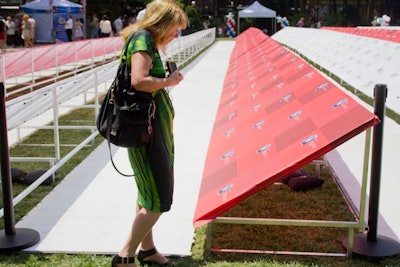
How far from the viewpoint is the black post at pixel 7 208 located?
384 cm

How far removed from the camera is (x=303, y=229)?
173 inches

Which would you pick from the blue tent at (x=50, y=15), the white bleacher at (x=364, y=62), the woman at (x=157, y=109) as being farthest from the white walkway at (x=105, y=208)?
the blue tent at (x=50, y=15)

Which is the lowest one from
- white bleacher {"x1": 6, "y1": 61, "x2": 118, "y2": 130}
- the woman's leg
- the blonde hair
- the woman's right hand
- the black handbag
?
the woman's leg

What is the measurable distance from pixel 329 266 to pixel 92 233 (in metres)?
1.74

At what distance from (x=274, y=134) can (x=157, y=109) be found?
1.16m

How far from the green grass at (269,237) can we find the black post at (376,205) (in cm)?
8

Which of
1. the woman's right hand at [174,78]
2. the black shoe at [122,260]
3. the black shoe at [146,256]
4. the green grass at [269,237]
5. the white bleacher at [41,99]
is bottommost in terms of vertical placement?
the green grass at [269,237]

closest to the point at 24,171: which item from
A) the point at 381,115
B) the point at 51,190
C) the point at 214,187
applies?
the point at 51,190

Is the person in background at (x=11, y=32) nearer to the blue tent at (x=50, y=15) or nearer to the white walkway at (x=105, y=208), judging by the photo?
the blue tent at (x=50, y=15)

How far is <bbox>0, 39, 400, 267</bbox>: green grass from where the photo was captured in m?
3.73

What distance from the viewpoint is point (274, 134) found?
13.5 ft

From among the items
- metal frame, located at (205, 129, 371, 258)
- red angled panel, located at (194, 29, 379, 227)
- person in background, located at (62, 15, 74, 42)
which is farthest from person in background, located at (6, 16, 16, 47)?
metal frame, located at (205, 129, 371, 258)

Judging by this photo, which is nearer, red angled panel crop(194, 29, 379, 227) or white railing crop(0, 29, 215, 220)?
red angled panel crop(194, 29, 379, 227)

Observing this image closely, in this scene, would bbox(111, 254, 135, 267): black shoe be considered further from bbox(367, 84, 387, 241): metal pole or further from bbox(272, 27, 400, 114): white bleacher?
bbox(272, 27, 400, 114): white bleacher
